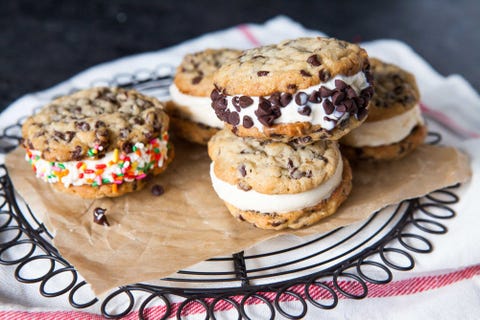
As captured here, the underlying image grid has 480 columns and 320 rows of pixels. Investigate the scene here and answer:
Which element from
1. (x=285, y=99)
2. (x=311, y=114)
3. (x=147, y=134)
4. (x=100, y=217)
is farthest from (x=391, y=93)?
(x=100, y=217)

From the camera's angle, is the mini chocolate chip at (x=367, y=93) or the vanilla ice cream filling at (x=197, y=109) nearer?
the mini chocolate chip at (x=367, y=93)

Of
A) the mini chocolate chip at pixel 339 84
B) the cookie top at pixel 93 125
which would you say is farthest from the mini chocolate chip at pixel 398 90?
the cookie top at pixel 93 125

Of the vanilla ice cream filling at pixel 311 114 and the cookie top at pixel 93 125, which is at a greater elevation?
the vanilla ice cream filling at pixel 311 114

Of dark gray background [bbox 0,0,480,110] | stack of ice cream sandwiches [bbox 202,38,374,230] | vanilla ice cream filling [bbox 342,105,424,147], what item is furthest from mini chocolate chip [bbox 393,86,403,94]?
dark gray background [bbox 0,0,480,110]

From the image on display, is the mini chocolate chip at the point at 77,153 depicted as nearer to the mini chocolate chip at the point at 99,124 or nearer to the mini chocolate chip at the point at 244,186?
the mini chocolate chip at the point at 99,124

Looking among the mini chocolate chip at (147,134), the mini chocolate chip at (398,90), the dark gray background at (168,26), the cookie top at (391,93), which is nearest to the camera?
the mini chocolate chip at (147,134)

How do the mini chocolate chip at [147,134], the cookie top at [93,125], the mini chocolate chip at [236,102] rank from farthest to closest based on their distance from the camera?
the mini chocolate chip at [147,134] < the cookie top at [93,125] < the mini chocolate chip at [236,102]

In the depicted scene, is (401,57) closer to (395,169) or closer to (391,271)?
(395,169)

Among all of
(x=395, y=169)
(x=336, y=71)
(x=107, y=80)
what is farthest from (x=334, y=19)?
(x=336, y=71)
